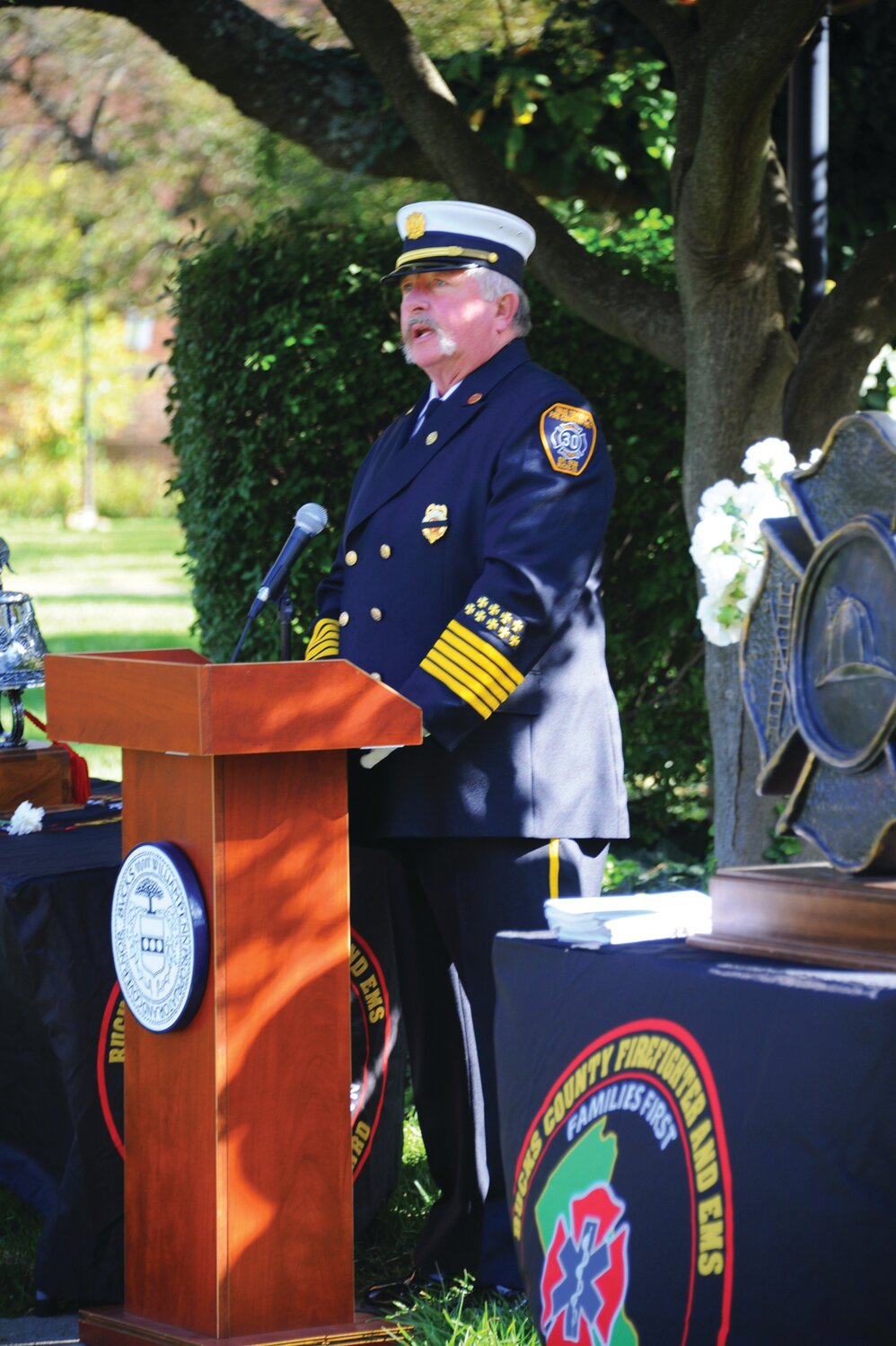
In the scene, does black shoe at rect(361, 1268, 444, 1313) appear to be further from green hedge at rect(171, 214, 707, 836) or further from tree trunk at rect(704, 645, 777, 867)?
green hedge at rect(171, 214, 707, 836)

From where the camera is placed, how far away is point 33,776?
13.4 feet

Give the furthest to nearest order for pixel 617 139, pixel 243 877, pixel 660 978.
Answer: pixel 617 139 < pixel 243 877 < pixel 660 978

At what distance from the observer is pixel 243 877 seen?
8.89ft

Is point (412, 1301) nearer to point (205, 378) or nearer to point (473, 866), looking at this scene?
point (473, 866)

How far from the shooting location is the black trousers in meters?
3.14

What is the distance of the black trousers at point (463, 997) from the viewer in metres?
3.14

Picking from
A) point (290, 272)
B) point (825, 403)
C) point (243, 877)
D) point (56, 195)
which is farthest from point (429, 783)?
point (56, 195)

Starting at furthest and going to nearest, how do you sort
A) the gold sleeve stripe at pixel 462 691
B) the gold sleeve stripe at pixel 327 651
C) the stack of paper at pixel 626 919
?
the gold sleeve stripe at pixel 327 651
the gold sleeve stripe at pixel 462 691
the stack of paper at pixel 626 919

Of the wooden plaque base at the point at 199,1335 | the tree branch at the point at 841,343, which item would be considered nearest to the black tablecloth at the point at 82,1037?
the wooden plaque base at the point at 199,1335

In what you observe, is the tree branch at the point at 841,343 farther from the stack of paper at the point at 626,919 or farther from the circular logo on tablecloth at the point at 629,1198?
the circular logo on tablecloth at the point at 629,1198

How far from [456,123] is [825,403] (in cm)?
130

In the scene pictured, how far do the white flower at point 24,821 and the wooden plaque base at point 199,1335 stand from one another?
1105 millimetres

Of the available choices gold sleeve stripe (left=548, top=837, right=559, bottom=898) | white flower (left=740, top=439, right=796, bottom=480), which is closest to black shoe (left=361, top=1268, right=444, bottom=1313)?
gold sleeve stripe (left=548, top=837, right=559, bottom=898)

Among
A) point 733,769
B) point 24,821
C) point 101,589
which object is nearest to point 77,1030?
point 24,821
